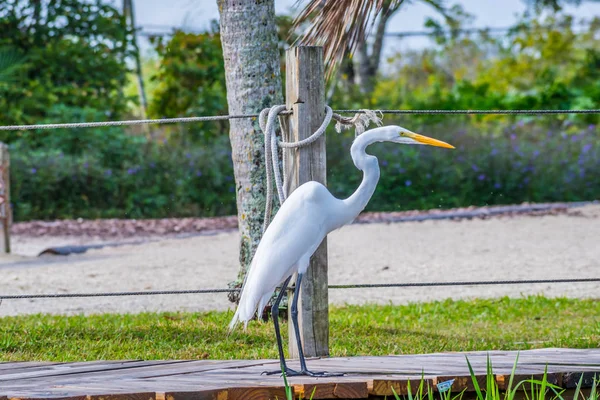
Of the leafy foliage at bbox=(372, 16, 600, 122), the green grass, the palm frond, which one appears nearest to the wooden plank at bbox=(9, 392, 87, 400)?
the green grass

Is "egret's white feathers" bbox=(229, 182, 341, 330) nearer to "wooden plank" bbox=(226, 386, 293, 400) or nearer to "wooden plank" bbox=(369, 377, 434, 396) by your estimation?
"wooden plank" bbox=(226, 386, 293, 400)

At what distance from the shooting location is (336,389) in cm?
312

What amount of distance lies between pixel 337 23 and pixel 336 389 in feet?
10.6

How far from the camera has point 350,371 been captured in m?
3.40

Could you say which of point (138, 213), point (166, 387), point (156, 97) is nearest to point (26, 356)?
point (166, 387)

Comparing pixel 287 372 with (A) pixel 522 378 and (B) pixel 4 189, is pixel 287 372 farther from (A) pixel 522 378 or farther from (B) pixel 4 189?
(B) pixel 4 189

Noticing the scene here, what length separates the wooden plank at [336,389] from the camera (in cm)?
310

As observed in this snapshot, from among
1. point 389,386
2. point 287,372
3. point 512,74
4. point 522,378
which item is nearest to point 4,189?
point 287,372

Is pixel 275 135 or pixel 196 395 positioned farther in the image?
pixel 275 135

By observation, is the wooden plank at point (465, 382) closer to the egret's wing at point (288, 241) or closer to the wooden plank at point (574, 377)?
the wooden plank at point (574, 377)

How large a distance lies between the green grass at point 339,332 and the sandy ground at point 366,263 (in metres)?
0.88

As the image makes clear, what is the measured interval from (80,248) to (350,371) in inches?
298

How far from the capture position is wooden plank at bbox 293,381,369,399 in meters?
3.10

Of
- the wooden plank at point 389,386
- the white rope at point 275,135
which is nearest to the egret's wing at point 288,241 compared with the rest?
the white rope at point 275,135
